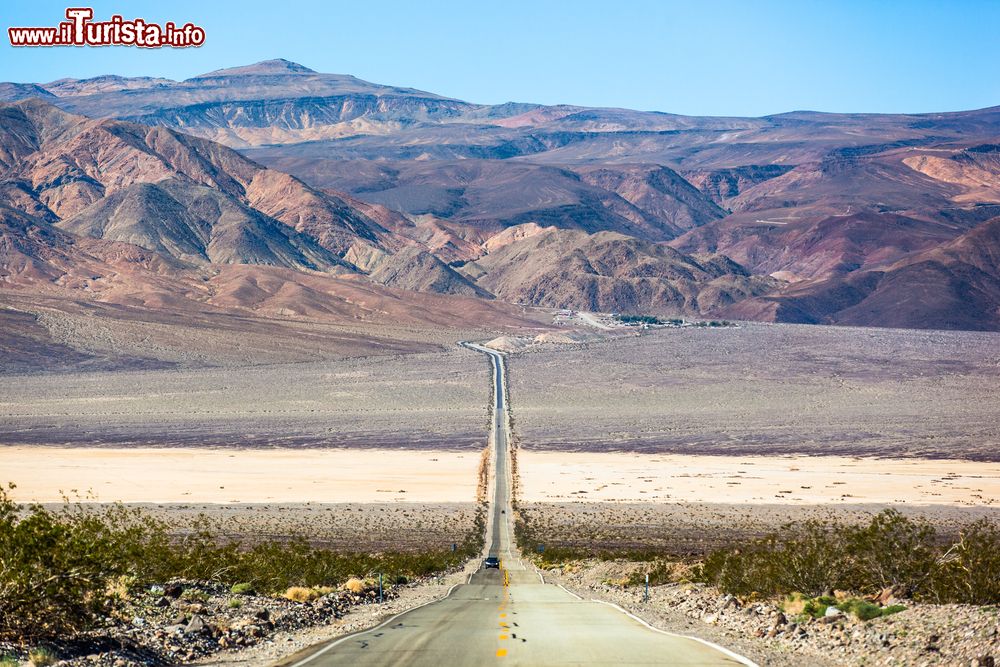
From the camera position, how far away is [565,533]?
42812 mm

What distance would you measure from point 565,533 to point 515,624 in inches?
1032

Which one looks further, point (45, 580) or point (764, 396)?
point (764, 396)

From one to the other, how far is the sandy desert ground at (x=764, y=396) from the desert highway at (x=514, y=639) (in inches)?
2107

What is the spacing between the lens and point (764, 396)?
10000cm

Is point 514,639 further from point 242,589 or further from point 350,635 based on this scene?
point 242,589

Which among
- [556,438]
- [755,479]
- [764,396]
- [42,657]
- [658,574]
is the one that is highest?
[42,657]

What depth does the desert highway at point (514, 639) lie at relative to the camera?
1345 centimetres

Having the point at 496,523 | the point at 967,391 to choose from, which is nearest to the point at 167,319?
the point at 967,391

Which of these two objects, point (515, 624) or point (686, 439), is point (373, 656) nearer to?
point (515, 624)

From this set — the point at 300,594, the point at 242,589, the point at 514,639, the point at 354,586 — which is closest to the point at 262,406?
the point at 354,586

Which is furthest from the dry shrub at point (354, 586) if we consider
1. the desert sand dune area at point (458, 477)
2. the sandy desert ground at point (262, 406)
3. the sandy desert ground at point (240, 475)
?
the sandy desert ground at point (262, 406)

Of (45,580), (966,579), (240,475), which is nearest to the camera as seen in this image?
(45,580)

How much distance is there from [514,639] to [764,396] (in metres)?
88.2

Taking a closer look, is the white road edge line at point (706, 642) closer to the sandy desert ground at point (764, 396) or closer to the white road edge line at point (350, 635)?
the white road edge line at point (350, 635)
